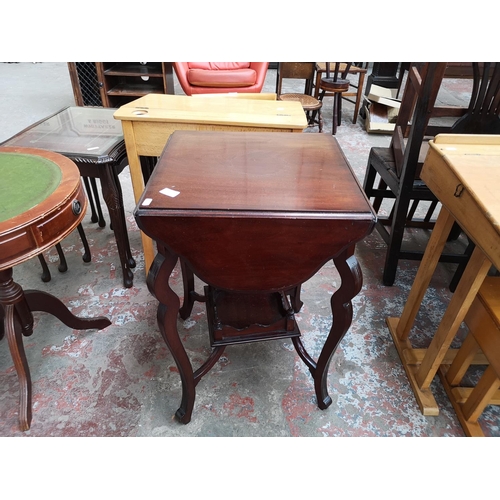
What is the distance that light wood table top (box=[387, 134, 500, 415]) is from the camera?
0.96 metres

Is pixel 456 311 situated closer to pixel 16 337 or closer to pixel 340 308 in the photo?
pixel 340 308

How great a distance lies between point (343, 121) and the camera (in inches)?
167

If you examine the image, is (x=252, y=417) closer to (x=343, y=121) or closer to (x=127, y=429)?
(x=127, y=429)

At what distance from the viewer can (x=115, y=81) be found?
4.09 m

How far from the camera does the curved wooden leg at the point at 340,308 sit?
1.00m

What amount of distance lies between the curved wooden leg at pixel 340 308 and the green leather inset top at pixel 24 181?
87cm

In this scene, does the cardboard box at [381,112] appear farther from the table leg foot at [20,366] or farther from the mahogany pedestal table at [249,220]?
the table leg foot at [20,366]

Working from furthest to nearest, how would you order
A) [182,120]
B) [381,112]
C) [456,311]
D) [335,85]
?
1. [381,112]
2. [335,85]
3. [182,120]
4. [456,311]

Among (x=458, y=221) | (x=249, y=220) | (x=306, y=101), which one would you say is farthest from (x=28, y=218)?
(x=306, y=101)

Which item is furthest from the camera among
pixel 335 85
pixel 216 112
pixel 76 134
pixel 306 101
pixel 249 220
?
pixel 335 85

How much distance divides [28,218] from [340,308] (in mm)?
902

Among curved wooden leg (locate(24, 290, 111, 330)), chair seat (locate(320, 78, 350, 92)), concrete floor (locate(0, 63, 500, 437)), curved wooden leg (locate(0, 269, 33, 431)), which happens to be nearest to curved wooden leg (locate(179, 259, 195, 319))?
concrete floor (locate(0, 63, 500, 437))

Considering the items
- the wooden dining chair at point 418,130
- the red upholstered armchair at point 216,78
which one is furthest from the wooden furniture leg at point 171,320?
the red upholstered armchair at point 216,78
